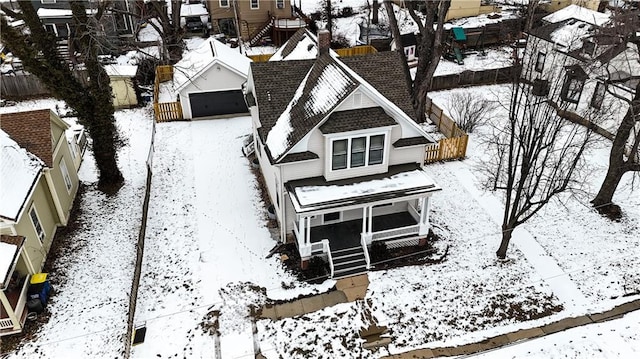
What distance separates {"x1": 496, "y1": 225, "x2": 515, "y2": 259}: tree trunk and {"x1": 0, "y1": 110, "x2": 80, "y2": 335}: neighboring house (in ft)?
55.2

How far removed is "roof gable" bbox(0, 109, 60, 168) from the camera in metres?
18.2

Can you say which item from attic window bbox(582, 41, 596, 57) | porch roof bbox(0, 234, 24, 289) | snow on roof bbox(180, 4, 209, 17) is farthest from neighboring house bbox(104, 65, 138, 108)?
attic window bbox(582, 41, 596, 57)

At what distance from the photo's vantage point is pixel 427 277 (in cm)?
1759

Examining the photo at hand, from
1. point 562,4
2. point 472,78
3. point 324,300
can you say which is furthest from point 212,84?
point 562,4

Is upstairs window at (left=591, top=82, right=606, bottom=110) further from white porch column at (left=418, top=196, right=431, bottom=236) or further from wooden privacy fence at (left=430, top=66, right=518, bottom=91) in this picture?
white porch column at (left=418, top=196, right=431, bottom=236)

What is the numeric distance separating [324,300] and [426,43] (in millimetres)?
15747

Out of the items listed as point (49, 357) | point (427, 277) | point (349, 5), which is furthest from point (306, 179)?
point (349, 5)

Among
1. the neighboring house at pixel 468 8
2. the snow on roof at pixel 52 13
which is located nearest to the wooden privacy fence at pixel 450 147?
the neighboring house at pixel 468 8

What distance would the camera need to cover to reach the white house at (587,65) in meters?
24.5

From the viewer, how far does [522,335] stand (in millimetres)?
15609

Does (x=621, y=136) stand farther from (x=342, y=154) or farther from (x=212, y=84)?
(x=212, y=84)

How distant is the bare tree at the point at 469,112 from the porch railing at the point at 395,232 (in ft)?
34.4

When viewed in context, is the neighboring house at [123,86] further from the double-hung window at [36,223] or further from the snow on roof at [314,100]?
the snow on roof at [314,100]

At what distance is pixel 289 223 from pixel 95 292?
24.5ft
